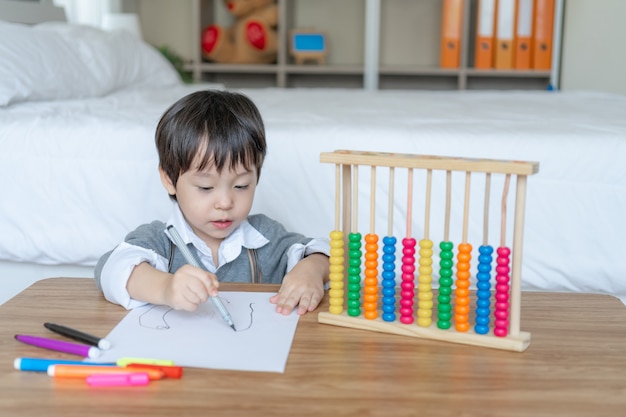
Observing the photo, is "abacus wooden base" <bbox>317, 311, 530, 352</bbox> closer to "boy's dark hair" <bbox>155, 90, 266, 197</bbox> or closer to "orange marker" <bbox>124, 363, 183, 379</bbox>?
"orange marker" <bbox>124, 363, 183, 379</bbox>

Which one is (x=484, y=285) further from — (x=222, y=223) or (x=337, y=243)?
(x=222, y=223)

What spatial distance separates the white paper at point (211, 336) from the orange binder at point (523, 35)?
297 centimetres

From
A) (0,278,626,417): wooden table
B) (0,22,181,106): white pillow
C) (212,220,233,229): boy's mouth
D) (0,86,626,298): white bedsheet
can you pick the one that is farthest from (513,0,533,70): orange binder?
(0,278,626,417): wooden table

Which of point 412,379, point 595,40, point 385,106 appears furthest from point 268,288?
point 595,40

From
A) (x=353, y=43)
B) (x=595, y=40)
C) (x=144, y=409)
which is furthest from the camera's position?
(x=353, y=43)

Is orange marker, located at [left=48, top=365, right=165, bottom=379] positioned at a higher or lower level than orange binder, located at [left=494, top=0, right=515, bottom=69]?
lower

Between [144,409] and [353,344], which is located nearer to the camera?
[144,409]

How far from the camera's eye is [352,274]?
2.64ft

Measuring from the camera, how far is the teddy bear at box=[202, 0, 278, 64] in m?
3.77

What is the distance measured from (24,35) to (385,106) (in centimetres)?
100

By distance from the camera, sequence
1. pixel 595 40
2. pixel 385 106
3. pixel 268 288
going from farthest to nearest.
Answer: pixel 595 40
pixel 385 106
pixel 268 288

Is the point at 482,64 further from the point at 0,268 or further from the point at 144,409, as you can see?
the point at 144,409

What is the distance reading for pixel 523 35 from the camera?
11.6 ft

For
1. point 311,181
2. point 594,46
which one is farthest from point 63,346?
point 594,46
